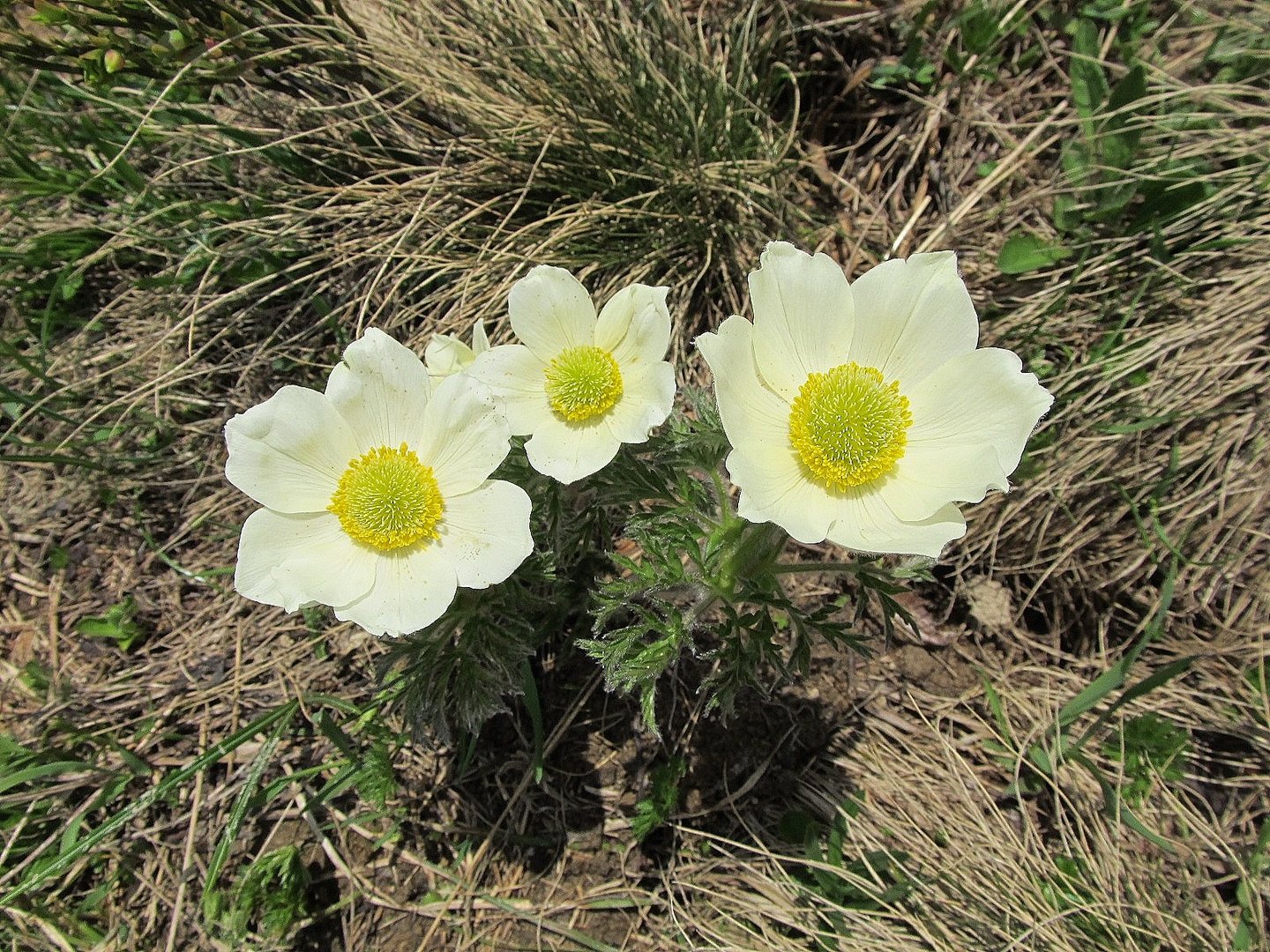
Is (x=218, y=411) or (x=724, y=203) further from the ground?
(x=724, y=203)

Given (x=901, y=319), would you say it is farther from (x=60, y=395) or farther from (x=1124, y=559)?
(x=60, y=395)

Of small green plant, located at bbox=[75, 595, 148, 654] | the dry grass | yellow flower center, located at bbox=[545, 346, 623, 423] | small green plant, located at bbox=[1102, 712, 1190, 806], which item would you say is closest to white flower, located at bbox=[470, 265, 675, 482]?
yellow flower center, located at bbox=[545, 346, 623, 423]

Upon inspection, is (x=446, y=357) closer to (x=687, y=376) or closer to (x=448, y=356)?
(x=448, y=356)

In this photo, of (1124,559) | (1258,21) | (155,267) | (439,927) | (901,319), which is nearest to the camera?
(901,319)

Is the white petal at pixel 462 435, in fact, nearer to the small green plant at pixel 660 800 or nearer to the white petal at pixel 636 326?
the white petal at pixel 636 326

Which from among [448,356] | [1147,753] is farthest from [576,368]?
[1147,753]

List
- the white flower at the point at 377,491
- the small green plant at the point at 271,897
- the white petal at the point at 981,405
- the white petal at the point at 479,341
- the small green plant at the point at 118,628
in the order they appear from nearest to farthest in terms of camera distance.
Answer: the white petal at the point at 981,405 < the white flower at the point at 377,491 < the white petal at the point at 479,341 < the small green plant at the point at 271,897 < the small green plant at the point at 118,628

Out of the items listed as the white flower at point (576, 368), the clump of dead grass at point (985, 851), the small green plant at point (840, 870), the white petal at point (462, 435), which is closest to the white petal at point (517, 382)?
the white flower at point (576, 368)

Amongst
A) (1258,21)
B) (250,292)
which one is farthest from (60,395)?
(1258,21)
